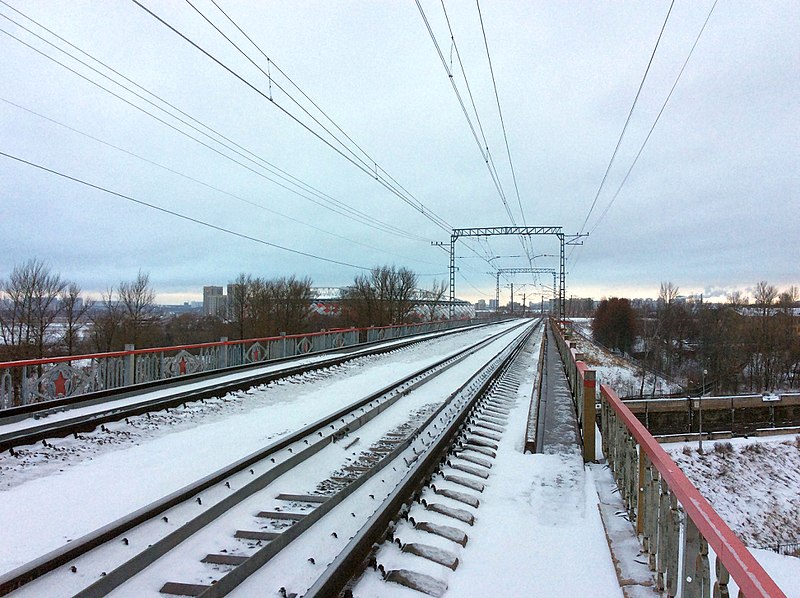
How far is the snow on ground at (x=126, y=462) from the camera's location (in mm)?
4418

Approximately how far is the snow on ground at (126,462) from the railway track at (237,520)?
54 cm

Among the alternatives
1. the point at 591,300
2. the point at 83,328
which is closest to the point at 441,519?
the point at 83,328

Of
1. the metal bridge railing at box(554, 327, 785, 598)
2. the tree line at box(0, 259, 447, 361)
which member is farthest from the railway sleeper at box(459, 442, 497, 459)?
the tree line at box(0, 259, 447, 361)

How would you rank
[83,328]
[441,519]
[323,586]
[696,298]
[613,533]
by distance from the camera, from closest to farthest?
1. [323,586]
2. [613,533]
3. [441,519]
4. [83,328]
5. [696,298]

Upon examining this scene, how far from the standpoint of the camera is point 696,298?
104 meters

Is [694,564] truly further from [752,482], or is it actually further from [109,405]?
[752,482]

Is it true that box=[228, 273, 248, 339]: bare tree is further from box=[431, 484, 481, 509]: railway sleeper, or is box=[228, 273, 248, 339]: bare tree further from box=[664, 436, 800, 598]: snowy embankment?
box=[431, 484, 481, 509]: railway sleeper

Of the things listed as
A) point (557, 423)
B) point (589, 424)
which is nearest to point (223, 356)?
point (557, 423)

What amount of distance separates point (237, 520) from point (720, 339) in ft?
278

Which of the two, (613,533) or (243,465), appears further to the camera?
(243,465)

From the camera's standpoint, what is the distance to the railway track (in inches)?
129

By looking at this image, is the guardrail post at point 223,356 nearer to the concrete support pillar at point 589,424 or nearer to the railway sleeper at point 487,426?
the railway sleeper at point 487,426

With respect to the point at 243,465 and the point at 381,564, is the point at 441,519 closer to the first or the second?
the point at 381,564

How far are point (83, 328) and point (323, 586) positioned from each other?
166 feet
